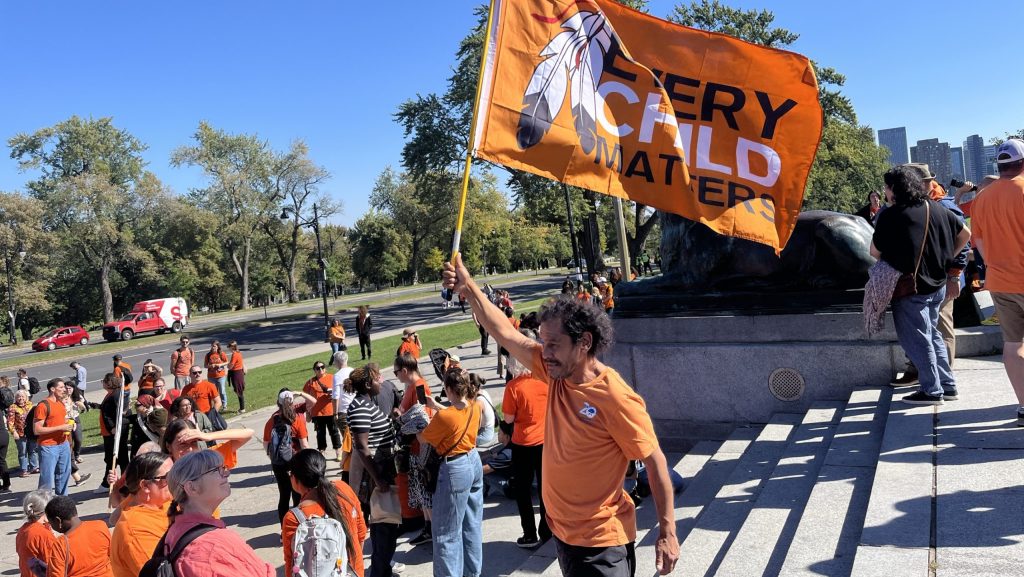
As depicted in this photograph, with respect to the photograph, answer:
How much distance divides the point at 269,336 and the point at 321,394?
29.3 meters

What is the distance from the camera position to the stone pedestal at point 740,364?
7352 millimetres

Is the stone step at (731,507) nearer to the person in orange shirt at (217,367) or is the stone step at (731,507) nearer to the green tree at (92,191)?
the person in orange shirt at (217,367)

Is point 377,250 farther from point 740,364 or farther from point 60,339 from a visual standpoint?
point 740,364

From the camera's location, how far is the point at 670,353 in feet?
27.0

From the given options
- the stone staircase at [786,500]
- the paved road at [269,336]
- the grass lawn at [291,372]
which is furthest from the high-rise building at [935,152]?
the stone staircase at [786,500]

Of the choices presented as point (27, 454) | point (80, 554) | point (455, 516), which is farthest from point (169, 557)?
point (27, 454)

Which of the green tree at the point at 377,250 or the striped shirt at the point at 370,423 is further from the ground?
the green tree at the point at 377,250

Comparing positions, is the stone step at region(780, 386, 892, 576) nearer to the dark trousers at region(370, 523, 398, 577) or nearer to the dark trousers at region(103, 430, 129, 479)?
the dark trousers at region(370, 523, 398, 577)

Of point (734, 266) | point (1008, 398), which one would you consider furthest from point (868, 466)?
point (734, 266)

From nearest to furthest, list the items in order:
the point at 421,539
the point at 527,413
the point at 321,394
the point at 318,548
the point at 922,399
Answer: the point at 318,548 → the point at 922,399 → the point at 527,413 → the point at 421,539 → the point at 321,394

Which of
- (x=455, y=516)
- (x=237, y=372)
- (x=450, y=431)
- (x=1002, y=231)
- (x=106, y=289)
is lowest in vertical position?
(x=455, y=516)

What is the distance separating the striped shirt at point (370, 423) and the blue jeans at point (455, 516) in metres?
0.74

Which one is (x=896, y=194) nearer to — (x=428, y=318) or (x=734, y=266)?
(x=734, y=266)

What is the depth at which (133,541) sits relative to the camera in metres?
3.77
